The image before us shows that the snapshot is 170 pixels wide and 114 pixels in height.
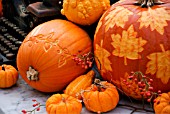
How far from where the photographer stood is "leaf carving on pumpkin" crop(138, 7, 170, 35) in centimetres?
261

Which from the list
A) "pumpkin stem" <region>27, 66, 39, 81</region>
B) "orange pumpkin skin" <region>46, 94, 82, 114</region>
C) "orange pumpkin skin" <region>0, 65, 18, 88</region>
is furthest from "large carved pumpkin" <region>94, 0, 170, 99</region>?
"orange pumpkin skin" <region>0, 65, 18, 88</region>

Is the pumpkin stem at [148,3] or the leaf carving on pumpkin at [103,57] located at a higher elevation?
the pumpkin stem at [148,3]

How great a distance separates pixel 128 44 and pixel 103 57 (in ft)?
0.82

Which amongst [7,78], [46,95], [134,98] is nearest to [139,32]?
[134,98]

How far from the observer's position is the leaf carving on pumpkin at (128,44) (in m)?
2.62

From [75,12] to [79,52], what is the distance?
0.32 metres

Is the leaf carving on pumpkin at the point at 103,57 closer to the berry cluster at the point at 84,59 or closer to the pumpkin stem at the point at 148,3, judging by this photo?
the berry cluster at the point at 84,59

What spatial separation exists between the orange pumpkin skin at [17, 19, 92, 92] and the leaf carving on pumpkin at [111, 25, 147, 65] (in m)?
0.37

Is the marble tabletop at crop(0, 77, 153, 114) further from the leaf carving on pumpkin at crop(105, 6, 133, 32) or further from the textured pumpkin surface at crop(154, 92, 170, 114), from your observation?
the leaf carving on pumpkin at crop(105, 6, 133, 32)

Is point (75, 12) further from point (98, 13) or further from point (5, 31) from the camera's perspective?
point (5, 31)

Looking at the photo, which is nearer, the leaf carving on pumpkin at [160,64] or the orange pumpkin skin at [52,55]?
the leaf carving on pumpkin at [160,64]

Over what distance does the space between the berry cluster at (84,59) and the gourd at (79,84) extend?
94mm

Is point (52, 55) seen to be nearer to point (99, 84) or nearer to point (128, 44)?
point (99, 84)

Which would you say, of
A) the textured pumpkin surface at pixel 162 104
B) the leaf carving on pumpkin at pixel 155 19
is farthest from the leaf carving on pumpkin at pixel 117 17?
the textured pumpkin surface at pixel 162 104
